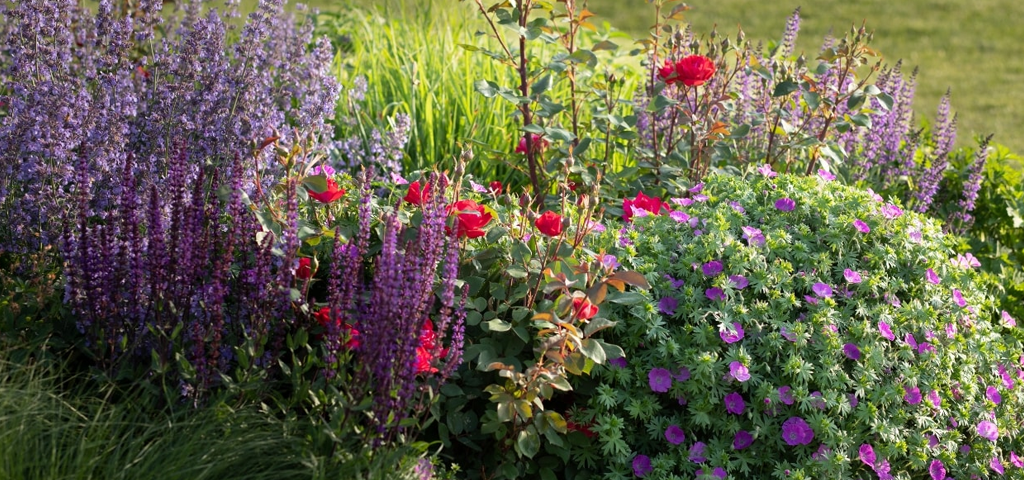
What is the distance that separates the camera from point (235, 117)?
10.5 ft

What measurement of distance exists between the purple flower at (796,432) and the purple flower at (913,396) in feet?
1.18

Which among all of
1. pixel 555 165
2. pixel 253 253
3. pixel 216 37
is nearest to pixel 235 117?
pixel 216 37

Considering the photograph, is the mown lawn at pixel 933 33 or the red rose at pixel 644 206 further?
the mown lawn at pixel 933 33

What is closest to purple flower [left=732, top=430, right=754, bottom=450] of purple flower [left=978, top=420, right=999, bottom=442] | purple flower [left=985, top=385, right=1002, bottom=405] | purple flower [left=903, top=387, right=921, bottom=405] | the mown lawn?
purple flower [left=903, top=387, right=921, bottom=405]

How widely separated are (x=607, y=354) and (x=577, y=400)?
306 millimetres

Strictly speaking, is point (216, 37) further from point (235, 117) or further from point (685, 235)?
point (685, 235)

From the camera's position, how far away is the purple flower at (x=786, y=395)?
112 inches

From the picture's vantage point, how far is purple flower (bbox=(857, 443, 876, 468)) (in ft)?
9.40

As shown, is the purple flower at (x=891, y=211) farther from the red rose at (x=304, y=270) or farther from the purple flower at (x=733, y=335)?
the red rose at (x=304, y=270)

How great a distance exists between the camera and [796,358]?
2.83m

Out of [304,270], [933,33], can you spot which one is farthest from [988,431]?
[933,33]

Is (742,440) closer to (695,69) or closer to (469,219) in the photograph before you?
(469,219)

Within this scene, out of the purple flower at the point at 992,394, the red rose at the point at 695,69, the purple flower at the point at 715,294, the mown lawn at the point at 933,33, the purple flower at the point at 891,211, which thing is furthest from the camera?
the mown lawn at the point at 933,33

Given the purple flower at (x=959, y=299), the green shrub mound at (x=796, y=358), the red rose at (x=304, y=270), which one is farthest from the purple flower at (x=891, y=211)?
the red rose at (x=304, y=270)
